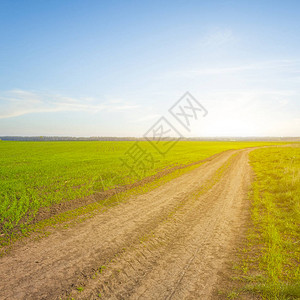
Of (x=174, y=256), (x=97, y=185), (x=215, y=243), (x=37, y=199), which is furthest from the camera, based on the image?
(x=97, y=185)

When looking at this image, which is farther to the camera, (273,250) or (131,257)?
(273,250)

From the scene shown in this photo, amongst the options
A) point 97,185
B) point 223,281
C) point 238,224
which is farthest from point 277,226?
point 97,185

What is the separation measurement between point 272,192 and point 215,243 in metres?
8.20

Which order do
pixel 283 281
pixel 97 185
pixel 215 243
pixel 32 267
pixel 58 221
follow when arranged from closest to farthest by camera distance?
pixel 283 281
pixel 32 267
pixel 215 243
pixel 58 221
pixel 97 185

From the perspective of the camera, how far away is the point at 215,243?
6.39 metres

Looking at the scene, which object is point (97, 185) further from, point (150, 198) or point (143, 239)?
point (143, 239)

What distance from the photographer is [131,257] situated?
5.52 metres

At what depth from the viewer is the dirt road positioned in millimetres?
4316

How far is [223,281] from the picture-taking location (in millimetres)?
4594

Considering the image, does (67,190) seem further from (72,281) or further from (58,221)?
(72,281)

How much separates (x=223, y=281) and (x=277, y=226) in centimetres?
445

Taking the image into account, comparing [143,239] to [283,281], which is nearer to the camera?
[283,281]

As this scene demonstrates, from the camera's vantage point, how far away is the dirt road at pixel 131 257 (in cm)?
432

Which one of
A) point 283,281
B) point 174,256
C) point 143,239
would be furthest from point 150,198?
point 283,281
